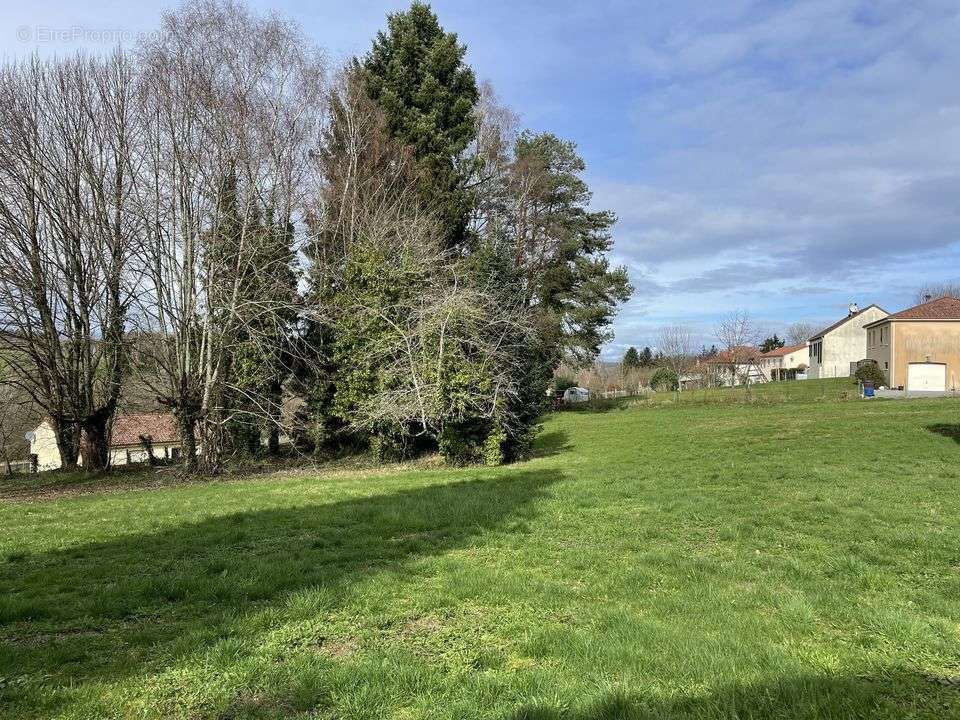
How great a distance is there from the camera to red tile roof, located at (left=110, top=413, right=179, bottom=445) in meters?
18.1

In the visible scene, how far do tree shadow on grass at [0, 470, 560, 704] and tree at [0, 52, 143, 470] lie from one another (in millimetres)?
9950

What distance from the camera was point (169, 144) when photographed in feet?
48.3

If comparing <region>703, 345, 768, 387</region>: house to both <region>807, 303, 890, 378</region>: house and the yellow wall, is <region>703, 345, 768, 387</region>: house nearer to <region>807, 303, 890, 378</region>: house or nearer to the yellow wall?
<region>807, 303, 890, 378</region>: house

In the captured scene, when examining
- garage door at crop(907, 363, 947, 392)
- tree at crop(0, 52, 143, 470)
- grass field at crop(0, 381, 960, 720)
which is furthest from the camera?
garage door at crop(907, 363, 947, 392)

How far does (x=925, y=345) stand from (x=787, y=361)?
136 feet

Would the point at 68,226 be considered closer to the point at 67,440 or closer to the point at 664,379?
the point at 67,440

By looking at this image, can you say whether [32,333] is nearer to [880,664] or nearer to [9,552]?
[9,552]

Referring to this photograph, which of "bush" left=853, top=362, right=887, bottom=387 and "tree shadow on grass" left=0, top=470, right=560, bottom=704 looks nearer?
"tree shadow on grass" left=0, top=470, right=560, bottom=704

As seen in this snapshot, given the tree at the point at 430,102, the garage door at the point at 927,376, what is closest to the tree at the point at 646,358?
the garage door at the point at 927,376

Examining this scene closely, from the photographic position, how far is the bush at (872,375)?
38275 millimetres

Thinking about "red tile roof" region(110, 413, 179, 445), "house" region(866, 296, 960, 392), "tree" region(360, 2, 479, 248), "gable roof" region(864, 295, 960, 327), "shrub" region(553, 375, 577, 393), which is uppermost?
"tree" region(360, 2, 479, 248)

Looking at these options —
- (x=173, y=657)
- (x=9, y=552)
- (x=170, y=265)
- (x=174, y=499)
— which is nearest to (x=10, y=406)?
(x=170, y=265)

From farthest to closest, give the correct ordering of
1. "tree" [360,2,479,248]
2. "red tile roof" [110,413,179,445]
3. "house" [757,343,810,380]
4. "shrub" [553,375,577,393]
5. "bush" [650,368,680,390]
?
"house" [757,343,810,380] → "bush" [650,368,680,390] → "shrub" [553,375,577,393] → "tree" [360,2,479,248] → "red tile roof" [110,413,179,445]

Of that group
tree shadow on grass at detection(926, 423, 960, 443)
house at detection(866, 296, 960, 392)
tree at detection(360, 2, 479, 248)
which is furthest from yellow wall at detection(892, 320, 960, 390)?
tree at detection(360, 2, 479, 248)
